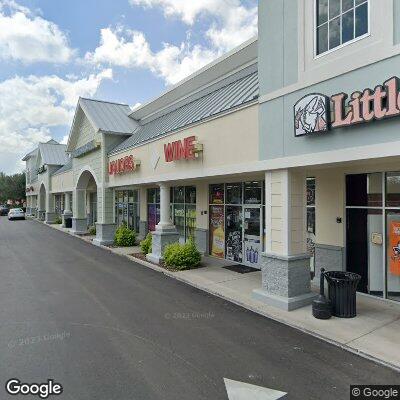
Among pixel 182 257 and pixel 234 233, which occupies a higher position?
pixel 234 233

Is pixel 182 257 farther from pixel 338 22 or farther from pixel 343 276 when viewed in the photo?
pixel 338 22

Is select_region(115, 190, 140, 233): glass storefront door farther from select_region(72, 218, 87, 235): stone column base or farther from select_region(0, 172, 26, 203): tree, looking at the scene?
select_region(0, 172, 26, 203): tree

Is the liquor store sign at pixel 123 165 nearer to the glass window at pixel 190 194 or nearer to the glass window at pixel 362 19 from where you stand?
the glass window at pixel 190 194

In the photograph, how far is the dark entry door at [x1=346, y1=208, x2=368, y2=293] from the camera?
30.0ft

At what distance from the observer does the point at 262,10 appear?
359 inches

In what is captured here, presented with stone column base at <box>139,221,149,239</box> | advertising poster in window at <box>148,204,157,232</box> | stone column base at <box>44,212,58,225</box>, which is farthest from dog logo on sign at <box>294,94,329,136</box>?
stone column base at <box>44,212,58,225</box>

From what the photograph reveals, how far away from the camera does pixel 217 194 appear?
14859mm

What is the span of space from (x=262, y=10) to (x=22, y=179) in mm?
68857

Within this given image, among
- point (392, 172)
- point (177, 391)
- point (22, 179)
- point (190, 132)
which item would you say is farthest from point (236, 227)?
point (22, 179)

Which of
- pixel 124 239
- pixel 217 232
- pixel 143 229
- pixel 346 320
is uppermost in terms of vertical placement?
pixel 217 232

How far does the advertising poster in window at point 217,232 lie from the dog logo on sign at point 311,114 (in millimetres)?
7183

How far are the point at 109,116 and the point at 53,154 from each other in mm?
24892

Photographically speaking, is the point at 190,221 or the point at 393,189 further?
the point at 190,221

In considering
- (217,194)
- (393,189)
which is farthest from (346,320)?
(217,194)
